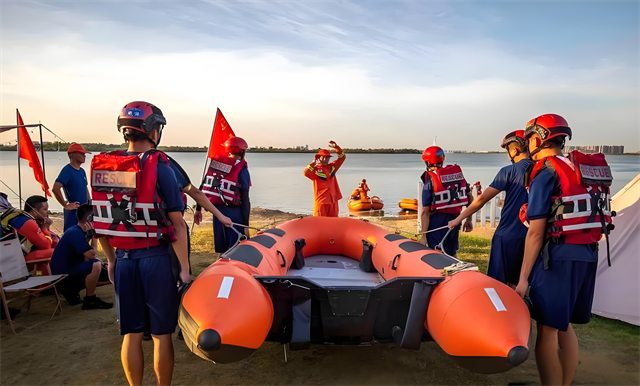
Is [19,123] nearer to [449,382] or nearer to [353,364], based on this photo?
[353,364]

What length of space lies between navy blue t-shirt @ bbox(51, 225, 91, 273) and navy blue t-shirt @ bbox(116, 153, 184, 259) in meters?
1.96

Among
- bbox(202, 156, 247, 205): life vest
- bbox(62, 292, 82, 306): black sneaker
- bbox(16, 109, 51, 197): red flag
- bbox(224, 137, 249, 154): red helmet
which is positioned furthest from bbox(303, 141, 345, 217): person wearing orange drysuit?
bbox(16, 109, 51, 197): red flag

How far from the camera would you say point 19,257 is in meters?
3.48

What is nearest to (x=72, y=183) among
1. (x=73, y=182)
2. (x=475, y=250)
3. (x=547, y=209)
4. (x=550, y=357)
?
(x=73, y=182)

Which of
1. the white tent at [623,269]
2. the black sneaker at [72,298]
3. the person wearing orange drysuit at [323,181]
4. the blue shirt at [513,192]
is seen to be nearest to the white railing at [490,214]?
the person wearing orange drysuit at [323,181]

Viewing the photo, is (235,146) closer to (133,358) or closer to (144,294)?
(144,294)

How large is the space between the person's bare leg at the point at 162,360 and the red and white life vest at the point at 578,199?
206cm

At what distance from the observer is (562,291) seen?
6.75ft

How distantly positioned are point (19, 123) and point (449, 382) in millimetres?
6359

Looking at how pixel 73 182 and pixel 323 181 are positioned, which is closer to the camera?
pixel 73 182

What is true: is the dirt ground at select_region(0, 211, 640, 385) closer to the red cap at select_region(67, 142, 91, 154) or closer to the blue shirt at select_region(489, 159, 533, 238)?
the blue shirt at select_region(489, 159, 533, 238)

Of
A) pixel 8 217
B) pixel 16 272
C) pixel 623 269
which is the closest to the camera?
pixel 623 269

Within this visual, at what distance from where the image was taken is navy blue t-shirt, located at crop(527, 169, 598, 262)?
6.68 ft

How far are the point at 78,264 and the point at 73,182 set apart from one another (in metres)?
1.51
